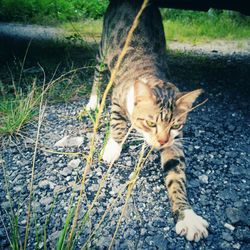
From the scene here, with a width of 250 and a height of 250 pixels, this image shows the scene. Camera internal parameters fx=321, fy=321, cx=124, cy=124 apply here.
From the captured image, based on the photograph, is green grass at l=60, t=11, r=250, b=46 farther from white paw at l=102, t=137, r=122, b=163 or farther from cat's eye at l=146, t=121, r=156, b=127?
cat's eye at l=146, t=121, r=156, b=127

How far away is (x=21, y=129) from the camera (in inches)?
102

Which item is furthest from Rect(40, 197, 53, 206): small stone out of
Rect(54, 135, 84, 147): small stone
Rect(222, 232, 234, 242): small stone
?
Rect(222, 232, 234, 242): small stone

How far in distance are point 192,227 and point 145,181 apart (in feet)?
1.72

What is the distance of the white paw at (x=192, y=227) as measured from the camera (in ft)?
5.52

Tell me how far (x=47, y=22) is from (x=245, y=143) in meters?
6.39

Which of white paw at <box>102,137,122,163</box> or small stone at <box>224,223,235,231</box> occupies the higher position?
small stone at <box>224,223,235,231</box>

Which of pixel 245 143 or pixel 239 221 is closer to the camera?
pixel 239 221

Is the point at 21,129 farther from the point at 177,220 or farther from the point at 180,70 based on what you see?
the point at 180,70

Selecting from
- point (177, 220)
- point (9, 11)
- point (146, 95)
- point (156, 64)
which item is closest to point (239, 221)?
point (177, 220)

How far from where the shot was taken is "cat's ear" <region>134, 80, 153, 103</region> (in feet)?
6.68

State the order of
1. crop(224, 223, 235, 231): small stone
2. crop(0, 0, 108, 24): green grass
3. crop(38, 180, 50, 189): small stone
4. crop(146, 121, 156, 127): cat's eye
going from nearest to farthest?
crop(224, 223, 235, 231): small stone, crop(38, 180, 50, 189): small stone, crop(146, 121, 156, 127): cat's eye, crop(0, 0, 108, 24): green grass

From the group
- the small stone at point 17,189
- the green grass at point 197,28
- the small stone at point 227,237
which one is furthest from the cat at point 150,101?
the green grass at point 197,28

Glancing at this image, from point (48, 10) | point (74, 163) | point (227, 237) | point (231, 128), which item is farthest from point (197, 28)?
point (227, 237)

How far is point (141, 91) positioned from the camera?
6.87ft
